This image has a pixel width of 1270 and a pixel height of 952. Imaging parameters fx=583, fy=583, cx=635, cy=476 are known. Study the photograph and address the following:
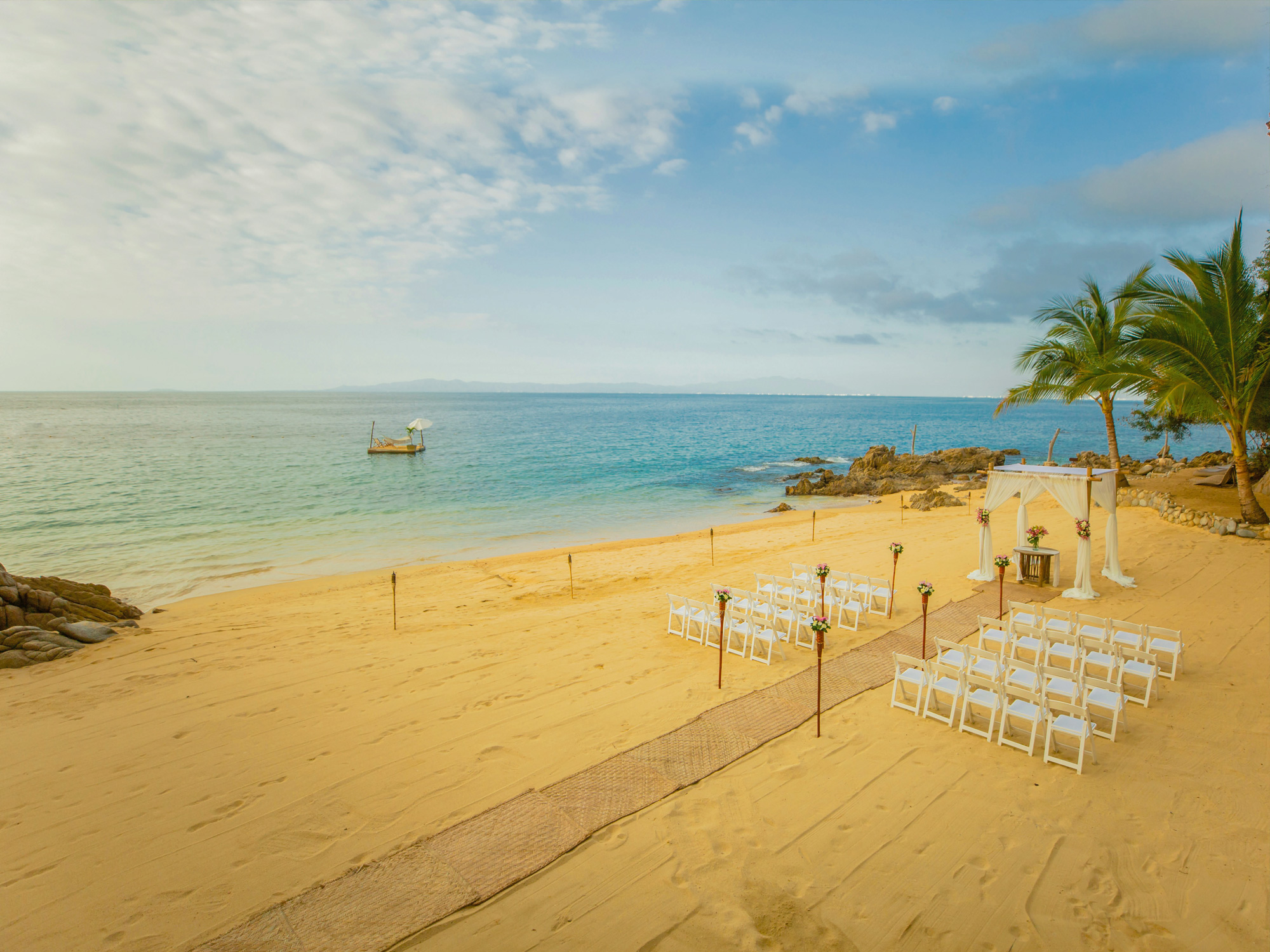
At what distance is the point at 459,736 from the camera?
21.1ft

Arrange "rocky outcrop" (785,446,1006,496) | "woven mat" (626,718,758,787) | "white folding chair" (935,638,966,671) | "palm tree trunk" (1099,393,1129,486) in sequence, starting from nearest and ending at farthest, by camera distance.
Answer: "woven mat" (626,718,758,787)
"white folding chair" (935,638,966,671)
"palm tree trunk" (1099,393,1129,486)
"rocky outcrop" (785,446,1006,496)

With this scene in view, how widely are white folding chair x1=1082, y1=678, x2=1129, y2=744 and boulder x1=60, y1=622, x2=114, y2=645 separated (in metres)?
14.6

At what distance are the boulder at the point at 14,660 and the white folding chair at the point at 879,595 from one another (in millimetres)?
13523

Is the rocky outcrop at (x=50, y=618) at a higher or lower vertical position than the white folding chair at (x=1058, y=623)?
lower

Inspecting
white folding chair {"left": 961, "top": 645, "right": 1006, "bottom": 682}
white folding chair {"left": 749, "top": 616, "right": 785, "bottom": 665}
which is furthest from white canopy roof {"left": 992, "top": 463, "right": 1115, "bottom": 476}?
white folding chair {"left": 749, "top": 616, "right": 785, "bottom": 665}

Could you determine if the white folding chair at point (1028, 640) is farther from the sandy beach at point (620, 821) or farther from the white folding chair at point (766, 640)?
the white folding chair at point (766, 640)

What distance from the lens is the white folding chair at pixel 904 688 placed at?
665 centimetres

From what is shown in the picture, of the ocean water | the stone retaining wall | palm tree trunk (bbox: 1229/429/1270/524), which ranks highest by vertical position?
palm tree trunk (bbox: 1229/429/1270/524)

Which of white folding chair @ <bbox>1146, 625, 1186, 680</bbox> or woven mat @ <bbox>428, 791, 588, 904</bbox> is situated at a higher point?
white folding chair @ <bbox>1146, 625, 1186, 680</bbox>

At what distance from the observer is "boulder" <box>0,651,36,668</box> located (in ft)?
29.0

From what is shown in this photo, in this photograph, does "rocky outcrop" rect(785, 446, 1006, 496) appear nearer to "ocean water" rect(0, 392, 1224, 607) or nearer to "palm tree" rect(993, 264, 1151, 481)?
"ocean water" rect(0, 392, 1224, 607)

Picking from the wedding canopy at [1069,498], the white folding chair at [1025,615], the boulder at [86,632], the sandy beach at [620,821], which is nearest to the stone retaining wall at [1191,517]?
the wedding canopy at [1069,498]

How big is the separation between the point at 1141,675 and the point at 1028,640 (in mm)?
1358

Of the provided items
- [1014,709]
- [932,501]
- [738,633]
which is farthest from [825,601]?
[932,501]
